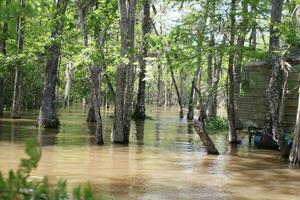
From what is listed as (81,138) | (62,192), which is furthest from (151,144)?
(62,192)

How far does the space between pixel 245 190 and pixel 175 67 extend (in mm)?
8480

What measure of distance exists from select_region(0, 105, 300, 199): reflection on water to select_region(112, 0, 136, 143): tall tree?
67 centimetres

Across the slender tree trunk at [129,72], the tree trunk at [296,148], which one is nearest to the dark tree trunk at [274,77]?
the tree trunk at [296,148]

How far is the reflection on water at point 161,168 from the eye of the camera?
Result: 10.0m

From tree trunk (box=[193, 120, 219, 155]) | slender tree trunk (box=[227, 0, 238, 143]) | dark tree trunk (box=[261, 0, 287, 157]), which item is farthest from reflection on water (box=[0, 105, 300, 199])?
dark tree trunk (box=[261, 0, 287, 157])

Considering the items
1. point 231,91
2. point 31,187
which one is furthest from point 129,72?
point 31,187

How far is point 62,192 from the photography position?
117 inches

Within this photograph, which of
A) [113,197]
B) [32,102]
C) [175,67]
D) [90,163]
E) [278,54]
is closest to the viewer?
[113,197]

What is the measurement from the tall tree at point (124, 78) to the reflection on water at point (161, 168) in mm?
672

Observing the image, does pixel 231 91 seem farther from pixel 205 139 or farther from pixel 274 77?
pixel 205 139

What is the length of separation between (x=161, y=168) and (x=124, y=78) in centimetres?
574

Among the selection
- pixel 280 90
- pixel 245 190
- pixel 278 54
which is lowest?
pixel 245 190

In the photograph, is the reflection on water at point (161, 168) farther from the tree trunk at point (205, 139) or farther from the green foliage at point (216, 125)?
the green foliage at point (216, 125)

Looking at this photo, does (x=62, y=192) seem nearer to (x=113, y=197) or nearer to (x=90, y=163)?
(x=113, y=197)
